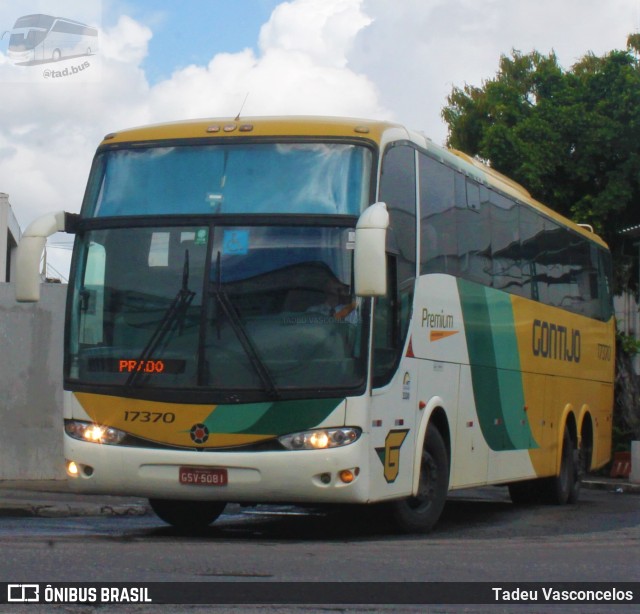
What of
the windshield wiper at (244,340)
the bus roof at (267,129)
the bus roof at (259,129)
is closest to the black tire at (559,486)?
the bus roof at (267,129)

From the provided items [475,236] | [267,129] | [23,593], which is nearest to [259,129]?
[267,129]

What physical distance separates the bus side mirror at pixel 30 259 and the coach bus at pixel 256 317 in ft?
0.05

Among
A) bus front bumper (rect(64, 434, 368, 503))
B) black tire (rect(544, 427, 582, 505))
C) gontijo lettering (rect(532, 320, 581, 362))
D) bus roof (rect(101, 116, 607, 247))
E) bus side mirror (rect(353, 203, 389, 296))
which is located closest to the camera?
bus side mirror (rect(353, 203, 389, 296))

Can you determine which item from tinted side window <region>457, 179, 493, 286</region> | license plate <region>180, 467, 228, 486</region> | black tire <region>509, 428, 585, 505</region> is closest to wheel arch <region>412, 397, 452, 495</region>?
tinted side window <region>457, 179, 493, 286</region>

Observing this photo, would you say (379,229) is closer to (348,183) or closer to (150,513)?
(348,183)

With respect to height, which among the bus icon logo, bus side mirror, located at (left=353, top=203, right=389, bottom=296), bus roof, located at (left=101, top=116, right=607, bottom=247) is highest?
bus roof, located at (left=101, top=116, right=607, bottom=247)

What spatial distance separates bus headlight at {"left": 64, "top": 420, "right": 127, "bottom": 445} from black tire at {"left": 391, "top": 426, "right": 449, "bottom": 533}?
2.66 meters

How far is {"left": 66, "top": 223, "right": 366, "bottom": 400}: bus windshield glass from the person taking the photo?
10234 millimetres

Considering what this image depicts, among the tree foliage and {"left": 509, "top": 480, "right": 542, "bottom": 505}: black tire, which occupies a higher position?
the tree foliage

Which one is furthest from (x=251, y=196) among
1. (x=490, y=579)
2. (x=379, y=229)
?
(x=490, y=579)

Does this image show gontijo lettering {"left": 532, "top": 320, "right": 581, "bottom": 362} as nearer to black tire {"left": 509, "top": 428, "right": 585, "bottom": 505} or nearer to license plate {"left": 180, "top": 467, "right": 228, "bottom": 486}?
black tire {"left": 509, "top": 428, "right": 585, "bottom": 505}

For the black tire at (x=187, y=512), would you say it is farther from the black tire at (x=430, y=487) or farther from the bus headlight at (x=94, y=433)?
the black tire at (x=430, y=487)

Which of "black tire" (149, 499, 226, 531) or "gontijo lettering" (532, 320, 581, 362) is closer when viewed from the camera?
"black tire" (149, 499, 226, 531)

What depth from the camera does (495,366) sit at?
14109 mm
